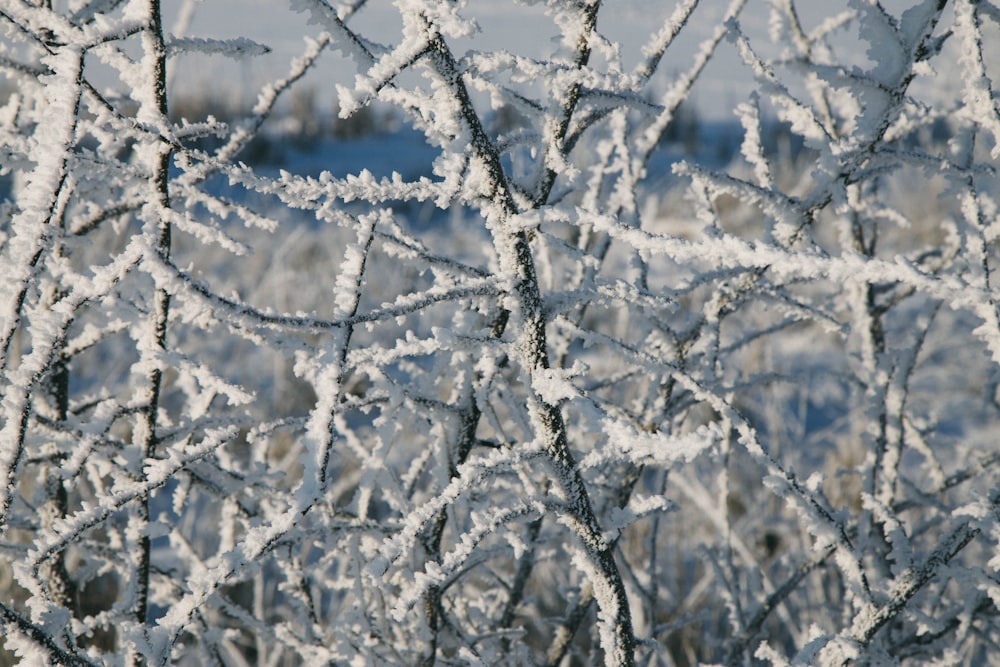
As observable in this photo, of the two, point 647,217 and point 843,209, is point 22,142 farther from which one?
point 647,217

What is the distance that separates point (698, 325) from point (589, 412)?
300mm

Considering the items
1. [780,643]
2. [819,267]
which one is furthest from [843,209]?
[780,643]

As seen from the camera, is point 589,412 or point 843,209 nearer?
point 589,412

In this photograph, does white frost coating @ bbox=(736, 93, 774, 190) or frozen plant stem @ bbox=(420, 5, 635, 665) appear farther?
white frost coating @ bbox=(736, 93, 774, 190)

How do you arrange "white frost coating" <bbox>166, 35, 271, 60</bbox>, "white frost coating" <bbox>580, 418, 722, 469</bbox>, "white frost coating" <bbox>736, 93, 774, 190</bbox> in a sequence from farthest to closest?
"white frost coating" <bbox>736, 93, 774, 190</bbox>
"white frost coating" <bbox>166, 35, 271, 60</bbox>
"white frost coating" <bbox>580, 418, 722, 469</bbox>

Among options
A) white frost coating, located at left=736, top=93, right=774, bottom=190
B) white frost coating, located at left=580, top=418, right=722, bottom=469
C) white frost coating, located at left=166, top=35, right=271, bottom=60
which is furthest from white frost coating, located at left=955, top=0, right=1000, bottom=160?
white frost coating, located at left=166, top=35, right=271, bottom=60

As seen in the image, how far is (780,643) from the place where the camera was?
1.71 m

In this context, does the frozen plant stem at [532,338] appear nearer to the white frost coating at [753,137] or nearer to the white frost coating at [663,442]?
the white frost coating at [663,442]

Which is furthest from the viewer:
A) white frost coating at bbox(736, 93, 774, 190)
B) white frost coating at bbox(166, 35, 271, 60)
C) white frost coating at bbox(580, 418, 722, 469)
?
white frost coating at bbox(736, 93, 774, 190)

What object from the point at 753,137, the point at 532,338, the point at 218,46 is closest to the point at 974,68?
the point at 753,137

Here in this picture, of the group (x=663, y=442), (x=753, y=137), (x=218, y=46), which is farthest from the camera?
(x=753, y=137)

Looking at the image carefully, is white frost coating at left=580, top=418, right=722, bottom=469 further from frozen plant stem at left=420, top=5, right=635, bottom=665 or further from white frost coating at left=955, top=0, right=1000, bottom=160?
white frost coating at left=955, top=0, right=1000, bottom=160

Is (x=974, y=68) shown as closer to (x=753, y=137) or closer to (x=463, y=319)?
(x=753, y=137)

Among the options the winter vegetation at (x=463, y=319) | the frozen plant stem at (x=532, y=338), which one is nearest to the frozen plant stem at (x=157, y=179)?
the winter vegetation at (x=463, y=319)
